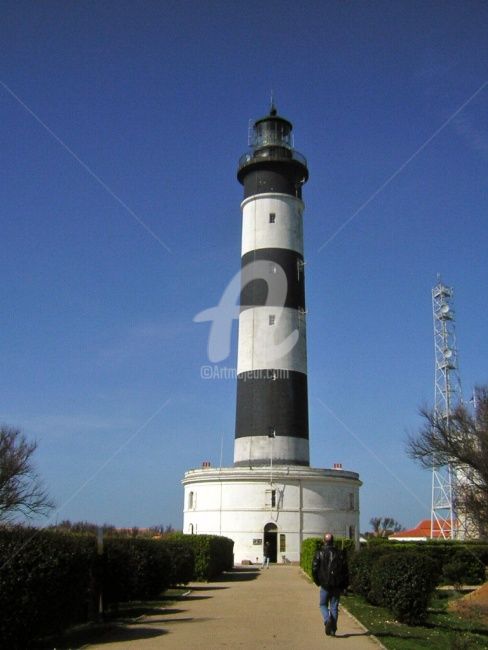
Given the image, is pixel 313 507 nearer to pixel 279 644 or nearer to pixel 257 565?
pixel 257 565

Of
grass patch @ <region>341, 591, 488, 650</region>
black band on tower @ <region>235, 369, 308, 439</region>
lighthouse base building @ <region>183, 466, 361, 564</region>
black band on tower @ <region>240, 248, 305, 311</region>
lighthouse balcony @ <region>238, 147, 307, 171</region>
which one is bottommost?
grass patch @ <region>341, 591, 488, 650</region>

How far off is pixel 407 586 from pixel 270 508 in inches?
878

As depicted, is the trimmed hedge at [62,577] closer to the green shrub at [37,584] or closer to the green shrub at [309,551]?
the green shrub at [37,584]

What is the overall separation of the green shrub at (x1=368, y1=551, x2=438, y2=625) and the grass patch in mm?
251

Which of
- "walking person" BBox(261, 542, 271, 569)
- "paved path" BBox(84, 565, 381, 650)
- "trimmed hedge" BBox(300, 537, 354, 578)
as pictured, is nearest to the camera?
"paved path" BBox(84, 565, 381, 650)

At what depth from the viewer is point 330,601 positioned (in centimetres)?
1220

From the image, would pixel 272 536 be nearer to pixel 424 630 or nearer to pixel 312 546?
pixel 312 546

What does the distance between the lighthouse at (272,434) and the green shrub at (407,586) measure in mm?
21096

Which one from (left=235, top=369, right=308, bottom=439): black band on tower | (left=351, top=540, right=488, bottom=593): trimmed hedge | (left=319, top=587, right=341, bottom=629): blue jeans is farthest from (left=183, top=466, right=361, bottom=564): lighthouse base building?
(left=319, top=587, right=341, bottom=629): blue jeans

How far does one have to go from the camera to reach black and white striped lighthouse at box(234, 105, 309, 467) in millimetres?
36000

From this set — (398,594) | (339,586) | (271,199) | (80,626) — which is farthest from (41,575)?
(271,199)

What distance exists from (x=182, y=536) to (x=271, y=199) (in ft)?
68.1

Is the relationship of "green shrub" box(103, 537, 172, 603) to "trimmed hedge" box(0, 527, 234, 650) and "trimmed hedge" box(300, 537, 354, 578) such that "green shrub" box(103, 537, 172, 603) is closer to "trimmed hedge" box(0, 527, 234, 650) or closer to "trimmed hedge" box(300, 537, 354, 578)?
"trimmed hedge" box(0, 527, 234, 650)

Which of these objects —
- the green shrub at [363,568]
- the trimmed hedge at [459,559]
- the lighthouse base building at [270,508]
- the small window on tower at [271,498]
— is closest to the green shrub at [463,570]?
the trimmed hedge at [459,559]
